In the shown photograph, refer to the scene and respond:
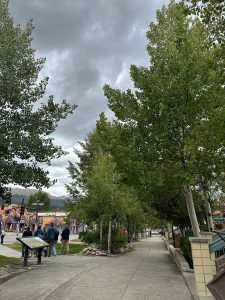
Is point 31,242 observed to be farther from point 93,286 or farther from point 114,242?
point 114,242

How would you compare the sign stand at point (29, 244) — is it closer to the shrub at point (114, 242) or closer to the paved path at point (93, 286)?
the paved path at point (93, 286)

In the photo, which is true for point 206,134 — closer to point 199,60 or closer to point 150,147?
point 150,147

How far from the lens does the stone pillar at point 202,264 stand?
846 centimetres

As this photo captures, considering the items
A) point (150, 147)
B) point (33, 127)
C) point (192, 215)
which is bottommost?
point (192, 215)

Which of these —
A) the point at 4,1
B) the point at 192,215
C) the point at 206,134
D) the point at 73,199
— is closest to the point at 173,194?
the point at 192,215

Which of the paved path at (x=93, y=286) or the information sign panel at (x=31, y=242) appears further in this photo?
the information sign panel at (x=31, y=242)

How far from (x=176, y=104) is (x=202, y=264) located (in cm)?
662

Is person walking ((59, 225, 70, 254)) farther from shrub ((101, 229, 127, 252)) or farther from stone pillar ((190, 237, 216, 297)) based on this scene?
stone pillar ((190, 237, 216, 297))

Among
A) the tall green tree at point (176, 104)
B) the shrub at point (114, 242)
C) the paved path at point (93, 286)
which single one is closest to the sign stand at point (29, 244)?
the paved path at point (93, 286)

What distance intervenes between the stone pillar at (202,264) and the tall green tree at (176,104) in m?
4.11

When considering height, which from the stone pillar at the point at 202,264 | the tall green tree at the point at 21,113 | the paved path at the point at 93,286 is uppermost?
the tall green tree at the point at 21,113

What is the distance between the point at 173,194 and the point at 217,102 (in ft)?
30.0

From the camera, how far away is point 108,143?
16031 mm

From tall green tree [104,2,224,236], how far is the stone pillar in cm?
411
